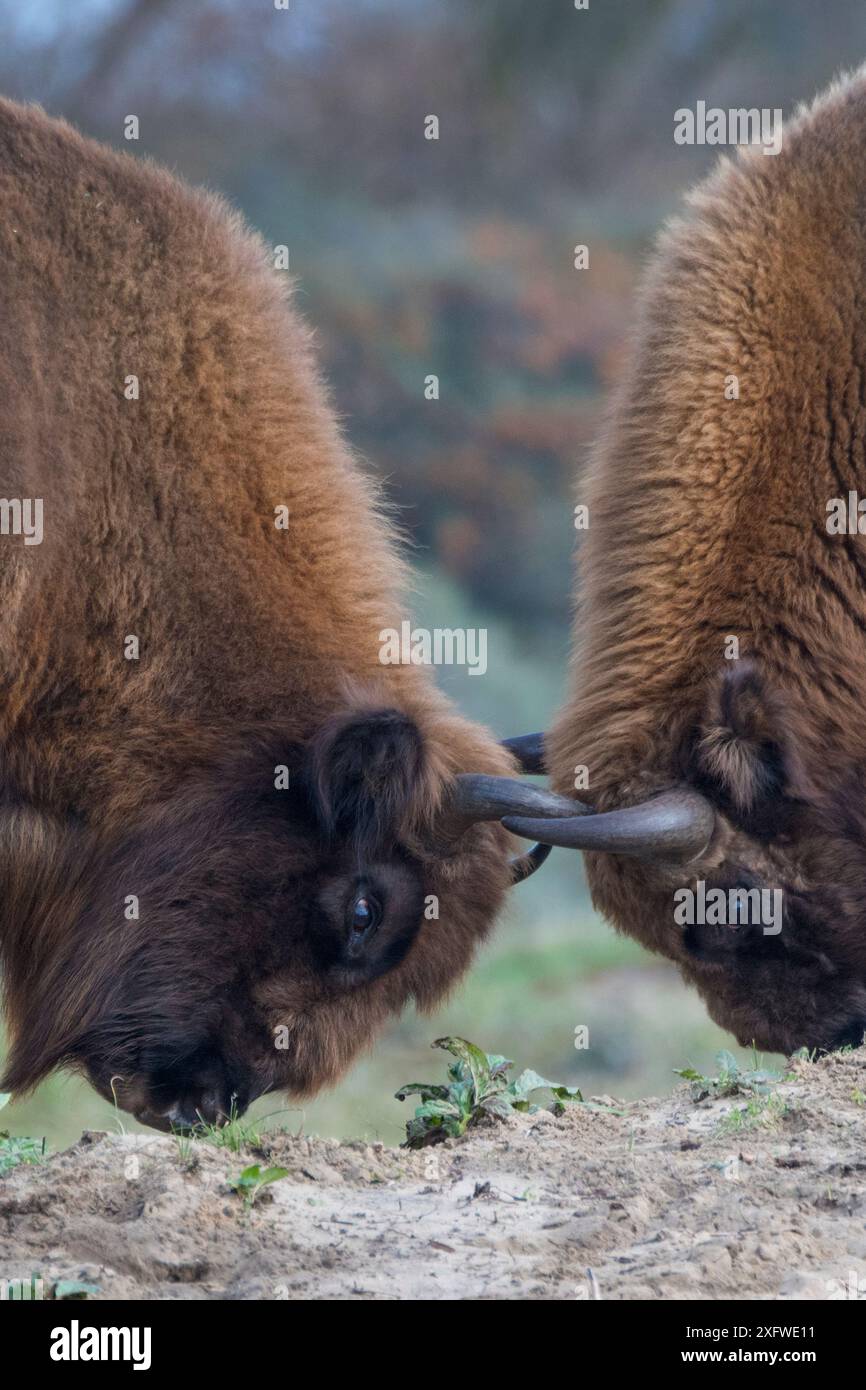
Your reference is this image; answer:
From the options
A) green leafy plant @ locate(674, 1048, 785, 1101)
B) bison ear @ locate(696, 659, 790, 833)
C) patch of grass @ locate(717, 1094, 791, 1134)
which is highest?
bison ear @ locate(696, 659, 790, 833)

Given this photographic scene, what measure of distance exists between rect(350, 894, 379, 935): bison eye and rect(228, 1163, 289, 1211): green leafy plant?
118 cm

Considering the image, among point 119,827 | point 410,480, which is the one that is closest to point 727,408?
point 119,827

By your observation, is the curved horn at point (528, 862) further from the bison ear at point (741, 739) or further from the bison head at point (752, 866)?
the bison ear at point (741, 739)

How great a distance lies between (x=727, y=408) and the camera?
17.7 feet

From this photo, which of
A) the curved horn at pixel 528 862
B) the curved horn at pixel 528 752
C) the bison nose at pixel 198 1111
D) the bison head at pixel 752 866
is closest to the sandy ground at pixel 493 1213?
the bison nose at pixel 198 1111

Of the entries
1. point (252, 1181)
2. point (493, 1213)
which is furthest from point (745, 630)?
point (252, 1181)

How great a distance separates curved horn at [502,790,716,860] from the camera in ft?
15.8

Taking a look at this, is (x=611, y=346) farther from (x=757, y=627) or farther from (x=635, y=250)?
(x=757, y=627)

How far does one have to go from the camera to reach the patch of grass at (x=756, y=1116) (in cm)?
436

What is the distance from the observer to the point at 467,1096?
473 cm

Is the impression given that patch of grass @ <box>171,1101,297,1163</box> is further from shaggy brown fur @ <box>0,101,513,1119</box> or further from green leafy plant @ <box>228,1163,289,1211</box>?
shaggy brown fur @ <box>0,101,513,1119</box>

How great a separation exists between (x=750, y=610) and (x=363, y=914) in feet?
4.79

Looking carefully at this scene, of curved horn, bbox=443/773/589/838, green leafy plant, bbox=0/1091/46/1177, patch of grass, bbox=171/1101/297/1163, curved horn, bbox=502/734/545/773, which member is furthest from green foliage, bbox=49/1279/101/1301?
curved horn, bbox=502/734/545/773

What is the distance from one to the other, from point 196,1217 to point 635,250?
19.7m
